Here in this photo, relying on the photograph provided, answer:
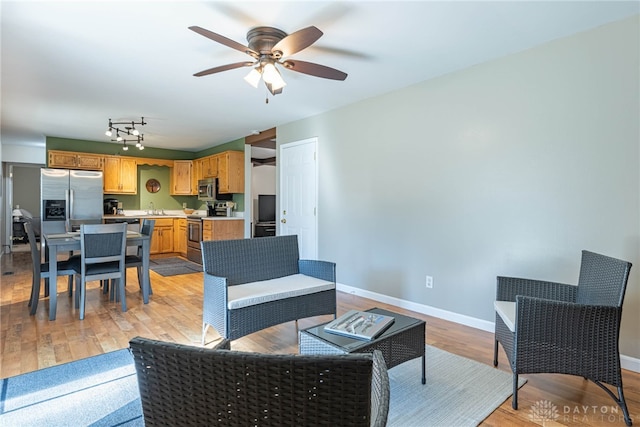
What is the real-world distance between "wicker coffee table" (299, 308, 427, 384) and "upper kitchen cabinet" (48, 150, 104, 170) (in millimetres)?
6753

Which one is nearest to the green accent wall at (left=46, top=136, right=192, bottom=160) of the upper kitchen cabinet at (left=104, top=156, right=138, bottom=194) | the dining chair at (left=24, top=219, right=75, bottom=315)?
the upper kitchen cabinet at (left=104, top=156, right=138, bottom=194)

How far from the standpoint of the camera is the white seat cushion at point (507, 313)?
2.02m

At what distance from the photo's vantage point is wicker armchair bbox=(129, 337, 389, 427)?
0.71m

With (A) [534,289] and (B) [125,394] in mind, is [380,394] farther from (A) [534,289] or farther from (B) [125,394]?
(A) [534,289]

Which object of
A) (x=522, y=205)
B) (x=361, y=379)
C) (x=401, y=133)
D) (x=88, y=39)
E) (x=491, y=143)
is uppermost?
(x=88, y=39)

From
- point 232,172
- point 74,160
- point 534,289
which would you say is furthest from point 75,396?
point 74,160

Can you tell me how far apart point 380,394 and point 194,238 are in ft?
21.0

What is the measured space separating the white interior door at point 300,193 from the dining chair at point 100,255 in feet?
7.77

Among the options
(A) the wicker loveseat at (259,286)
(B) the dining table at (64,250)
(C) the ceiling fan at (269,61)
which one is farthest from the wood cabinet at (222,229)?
(C) the ceiling fan at (269,61)

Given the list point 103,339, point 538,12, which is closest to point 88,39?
point 103,339

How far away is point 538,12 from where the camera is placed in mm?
2324

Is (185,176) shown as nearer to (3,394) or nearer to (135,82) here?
(135,82)

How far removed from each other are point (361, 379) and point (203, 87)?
3.78 meters

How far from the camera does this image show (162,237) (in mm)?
7445
